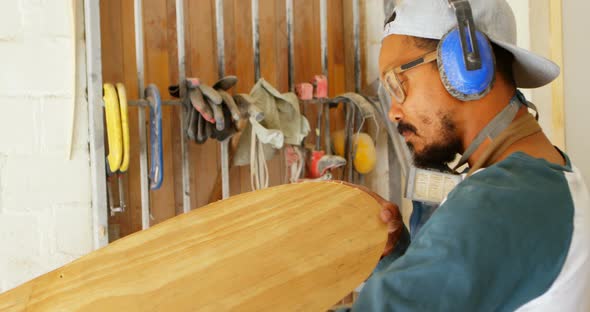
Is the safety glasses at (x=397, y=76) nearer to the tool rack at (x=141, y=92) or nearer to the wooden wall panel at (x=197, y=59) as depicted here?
the tool rack at (x=141, y=92)

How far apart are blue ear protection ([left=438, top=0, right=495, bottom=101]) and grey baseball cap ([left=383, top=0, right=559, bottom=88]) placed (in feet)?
0.12

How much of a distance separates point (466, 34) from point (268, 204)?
1.72ft

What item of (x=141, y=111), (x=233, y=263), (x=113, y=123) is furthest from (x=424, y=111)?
(x=141, y=111)

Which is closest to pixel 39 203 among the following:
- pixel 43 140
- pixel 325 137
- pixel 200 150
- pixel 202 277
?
pixel 43 140

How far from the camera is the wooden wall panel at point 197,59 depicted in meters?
2.28

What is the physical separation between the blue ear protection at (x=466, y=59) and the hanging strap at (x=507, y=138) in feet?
0.30

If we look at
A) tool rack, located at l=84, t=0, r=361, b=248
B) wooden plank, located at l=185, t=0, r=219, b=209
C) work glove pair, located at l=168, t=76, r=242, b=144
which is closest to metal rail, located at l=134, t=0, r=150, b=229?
tool rack, located at l=84, t=0, r=361, b=248

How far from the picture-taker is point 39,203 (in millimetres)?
2020

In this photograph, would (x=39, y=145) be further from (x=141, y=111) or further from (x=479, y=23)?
(x=479, y=23)

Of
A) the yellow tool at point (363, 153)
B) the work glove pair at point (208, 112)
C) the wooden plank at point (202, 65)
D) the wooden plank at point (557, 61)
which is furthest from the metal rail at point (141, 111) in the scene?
the wooden plank at point (557, 61)

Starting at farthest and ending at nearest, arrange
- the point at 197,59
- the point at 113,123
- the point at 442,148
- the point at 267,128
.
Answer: the point at 197,59
the point at 267,128
the point at 113,123
the point at 442,148

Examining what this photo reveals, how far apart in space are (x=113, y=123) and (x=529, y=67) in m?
1.35

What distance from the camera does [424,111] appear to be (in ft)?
3.93

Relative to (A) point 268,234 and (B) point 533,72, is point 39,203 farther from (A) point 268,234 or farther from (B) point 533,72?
(B) point 533,72
